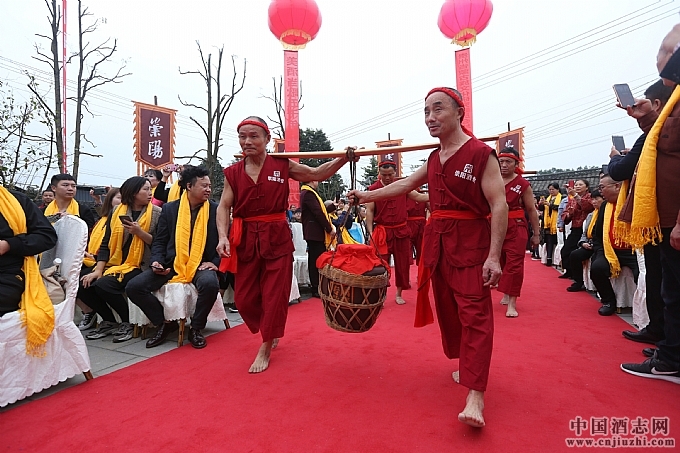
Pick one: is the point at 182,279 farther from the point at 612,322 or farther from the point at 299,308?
the point at 612,322

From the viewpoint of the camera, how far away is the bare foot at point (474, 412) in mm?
1793

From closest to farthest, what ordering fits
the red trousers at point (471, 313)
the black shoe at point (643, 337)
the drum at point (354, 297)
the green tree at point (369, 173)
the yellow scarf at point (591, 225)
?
the red trousers at point (471, 313)
the drum at point (354, 297)
the black shoe at point (643, 337)
the yellow scarf at point (591, 225)
the green tree at point (369, 173)

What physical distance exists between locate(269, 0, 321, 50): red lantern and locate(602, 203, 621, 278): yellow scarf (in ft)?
22.7

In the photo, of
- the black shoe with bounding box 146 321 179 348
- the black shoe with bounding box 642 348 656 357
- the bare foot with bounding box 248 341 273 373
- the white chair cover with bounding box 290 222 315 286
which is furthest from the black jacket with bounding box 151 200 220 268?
the black shoe with bounding box 642 348 656 357

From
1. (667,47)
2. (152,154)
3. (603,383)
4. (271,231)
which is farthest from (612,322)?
(152,154)

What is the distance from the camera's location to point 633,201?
2.37 meters

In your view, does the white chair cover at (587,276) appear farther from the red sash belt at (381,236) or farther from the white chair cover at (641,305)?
the red sash belt at (381,236)

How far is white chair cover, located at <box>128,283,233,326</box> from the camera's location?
326 centimetres

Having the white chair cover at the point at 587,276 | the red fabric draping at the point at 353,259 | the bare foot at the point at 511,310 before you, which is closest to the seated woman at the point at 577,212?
the white chair cover at the point at 587,276

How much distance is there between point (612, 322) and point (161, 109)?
1019 centimetres

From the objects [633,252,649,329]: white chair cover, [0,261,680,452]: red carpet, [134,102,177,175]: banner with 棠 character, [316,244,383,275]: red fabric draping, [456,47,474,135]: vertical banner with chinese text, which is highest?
[456,47,474,135]: vertical banner with chinese text

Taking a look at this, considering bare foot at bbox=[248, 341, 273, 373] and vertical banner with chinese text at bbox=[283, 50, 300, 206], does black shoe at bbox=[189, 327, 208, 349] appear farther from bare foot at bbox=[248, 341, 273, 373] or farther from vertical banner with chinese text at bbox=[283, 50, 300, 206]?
vertical banner with chinese text at bbox=[283, 50, 300, 206]

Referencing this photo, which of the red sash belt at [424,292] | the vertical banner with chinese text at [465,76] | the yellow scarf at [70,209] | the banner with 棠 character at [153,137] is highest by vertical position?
the vertical banner with chinese text at [465,76]

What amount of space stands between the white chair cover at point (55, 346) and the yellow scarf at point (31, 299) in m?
0.04
